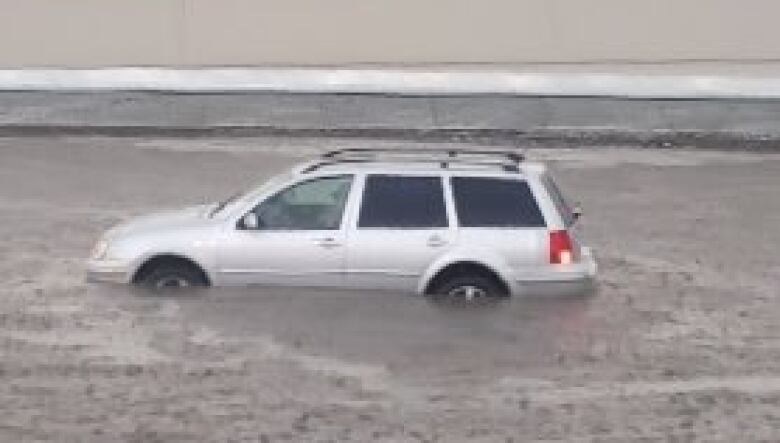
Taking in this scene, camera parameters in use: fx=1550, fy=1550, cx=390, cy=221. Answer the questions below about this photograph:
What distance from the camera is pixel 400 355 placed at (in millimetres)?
11867

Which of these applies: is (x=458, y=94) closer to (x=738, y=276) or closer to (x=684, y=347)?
(x=738, y=276)

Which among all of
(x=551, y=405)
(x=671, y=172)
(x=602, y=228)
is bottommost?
(x=551, y=405)

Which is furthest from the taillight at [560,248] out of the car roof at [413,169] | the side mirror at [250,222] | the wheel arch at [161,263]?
the wheel arch at [161,263]

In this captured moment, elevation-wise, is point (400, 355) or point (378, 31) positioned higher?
point (378, 31)

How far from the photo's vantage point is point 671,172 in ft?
81.0

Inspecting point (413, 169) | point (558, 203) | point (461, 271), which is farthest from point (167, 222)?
point (558, 203)

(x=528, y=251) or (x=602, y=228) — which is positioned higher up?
(x=602, y=228)

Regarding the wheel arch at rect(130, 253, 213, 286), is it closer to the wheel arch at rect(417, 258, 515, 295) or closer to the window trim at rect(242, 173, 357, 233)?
the window trim at rect(242, 173, 357, 233)

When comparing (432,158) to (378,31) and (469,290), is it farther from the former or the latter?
(378,31)

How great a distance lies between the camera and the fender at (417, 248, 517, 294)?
531 inches

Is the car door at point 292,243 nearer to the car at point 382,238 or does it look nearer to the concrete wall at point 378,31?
the car at point 382,238

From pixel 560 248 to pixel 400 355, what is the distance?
7.67ft

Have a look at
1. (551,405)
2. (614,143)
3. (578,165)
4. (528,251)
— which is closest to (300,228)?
(528,251)

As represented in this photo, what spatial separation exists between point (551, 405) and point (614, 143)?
18.2 meters
